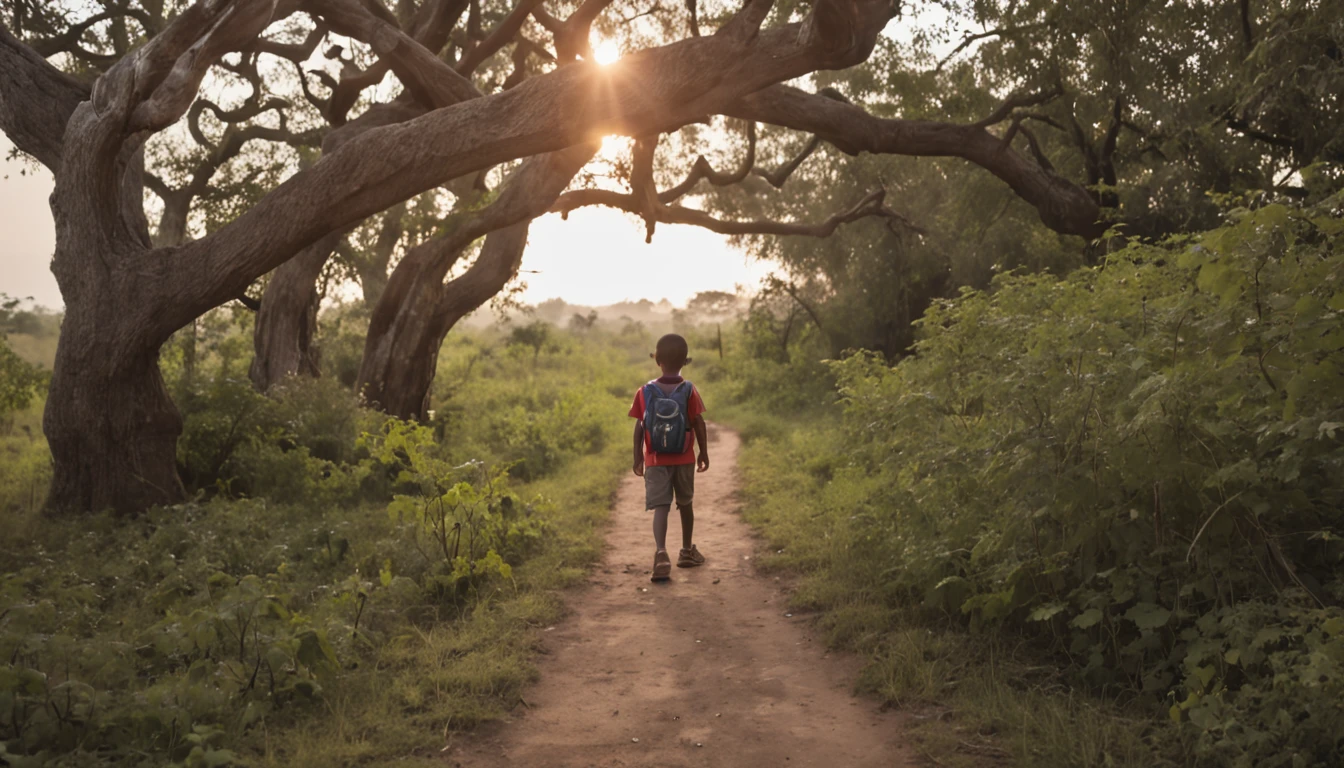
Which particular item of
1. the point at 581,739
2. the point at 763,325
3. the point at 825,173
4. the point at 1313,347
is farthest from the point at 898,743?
the point at 763,325

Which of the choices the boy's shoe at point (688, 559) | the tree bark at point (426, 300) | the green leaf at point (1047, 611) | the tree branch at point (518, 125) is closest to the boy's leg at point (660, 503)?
the boy's shoe at point (688, 559)

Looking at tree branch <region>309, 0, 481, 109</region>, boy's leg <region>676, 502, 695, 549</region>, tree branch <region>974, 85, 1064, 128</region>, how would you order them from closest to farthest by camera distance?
boy's leg <region>676, 502, 695, 549</region>
tree branch <region>309, 0, 481, 109</region>
tree branch <region>974, 85, 1064, 128</region>

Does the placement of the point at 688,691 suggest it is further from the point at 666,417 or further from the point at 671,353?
the point at 671,353

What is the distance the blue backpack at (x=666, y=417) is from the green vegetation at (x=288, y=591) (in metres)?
1.14

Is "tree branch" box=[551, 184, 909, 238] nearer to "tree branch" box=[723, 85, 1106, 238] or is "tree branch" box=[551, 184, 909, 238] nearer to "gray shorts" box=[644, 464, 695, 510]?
"tree branch" box=[723, 85, 1106, 238]

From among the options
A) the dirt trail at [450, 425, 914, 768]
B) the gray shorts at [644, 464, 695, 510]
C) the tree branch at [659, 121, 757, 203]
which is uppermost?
the tree branch at [659, 121, 757, 203]

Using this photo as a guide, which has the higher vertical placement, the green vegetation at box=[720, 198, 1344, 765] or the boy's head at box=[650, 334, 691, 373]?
the boy's head at box=[650, 334, 691, 373]

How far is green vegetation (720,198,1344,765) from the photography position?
3650 millimetres

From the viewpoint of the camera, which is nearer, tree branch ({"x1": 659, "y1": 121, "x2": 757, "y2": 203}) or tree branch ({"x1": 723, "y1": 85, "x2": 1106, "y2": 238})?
tree branch ({"x1": 723, "y1": 85, "x2": 1106, "y2": 238})

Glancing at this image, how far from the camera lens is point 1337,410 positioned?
12.3 ft

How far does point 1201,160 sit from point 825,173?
10.2m

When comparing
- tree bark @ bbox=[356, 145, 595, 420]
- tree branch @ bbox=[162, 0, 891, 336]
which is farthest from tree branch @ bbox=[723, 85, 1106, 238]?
tree branch @ bbox=[162, 0, 891, 336]

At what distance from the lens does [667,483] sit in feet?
23.4

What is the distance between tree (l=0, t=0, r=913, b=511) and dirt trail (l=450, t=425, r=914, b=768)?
138 inches
